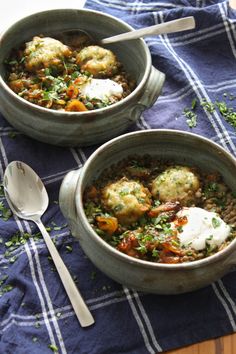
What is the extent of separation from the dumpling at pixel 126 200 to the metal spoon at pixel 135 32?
679mm

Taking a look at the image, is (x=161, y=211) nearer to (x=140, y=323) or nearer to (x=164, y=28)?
(x=140, y=323)

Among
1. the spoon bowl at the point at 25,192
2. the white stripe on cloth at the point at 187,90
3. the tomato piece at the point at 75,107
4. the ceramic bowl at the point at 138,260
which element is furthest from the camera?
the white stripe on cloth at the point at 187,90

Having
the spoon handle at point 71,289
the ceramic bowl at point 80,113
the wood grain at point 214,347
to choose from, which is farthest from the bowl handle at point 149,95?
the wood grain at point 214,347

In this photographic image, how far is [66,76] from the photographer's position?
242cm

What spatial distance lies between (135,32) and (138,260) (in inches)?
40.7

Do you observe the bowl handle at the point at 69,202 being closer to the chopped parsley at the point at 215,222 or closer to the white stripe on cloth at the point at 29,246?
the white stripe on cloth at the point at 29,246

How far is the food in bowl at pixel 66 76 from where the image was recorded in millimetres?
2326

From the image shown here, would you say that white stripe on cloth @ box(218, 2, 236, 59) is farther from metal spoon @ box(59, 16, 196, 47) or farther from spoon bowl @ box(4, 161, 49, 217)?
spoon bowl @ box(4, 161, 49, 217)

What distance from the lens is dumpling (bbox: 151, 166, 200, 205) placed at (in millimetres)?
2039

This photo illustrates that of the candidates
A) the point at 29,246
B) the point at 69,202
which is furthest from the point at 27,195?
the point at 69,202

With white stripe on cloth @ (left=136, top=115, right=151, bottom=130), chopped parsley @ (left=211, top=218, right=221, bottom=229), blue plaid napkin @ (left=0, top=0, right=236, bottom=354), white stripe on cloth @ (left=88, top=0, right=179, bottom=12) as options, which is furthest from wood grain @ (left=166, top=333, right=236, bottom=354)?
white stripe on cloth @ (left=88, top=0, right=179, bottom=12)

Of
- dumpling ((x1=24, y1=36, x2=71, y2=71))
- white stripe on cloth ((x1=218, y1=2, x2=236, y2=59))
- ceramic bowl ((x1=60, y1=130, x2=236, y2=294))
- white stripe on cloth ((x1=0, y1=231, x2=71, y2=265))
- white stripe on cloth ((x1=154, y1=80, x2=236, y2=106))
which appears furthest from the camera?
white stripe on cloth ((x1=218, y1=2, x2=236, y2=59))

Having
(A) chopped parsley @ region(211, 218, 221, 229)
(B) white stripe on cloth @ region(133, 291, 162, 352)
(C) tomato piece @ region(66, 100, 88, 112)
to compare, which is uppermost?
(C) tomato piece @ region(66, 100, 88, 112)

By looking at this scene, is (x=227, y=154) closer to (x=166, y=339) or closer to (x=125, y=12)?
(x=166, y=339)
